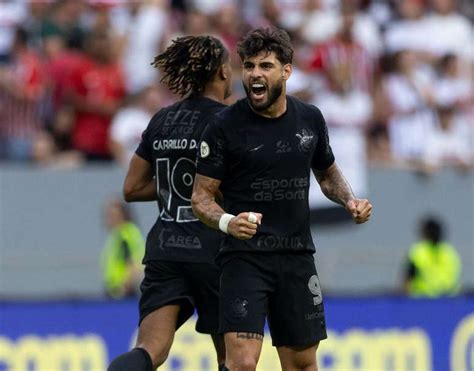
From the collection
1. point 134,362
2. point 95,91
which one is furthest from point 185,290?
point 95,91

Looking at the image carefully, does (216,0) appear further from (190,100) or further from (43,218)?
(190,100)

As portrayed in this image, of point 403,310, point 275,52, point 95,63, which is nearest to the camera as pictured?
point 275,52

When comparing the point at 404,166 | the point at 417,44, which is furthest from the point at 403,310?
the point at 417,44

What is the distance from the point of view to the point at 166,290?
8.42 metres

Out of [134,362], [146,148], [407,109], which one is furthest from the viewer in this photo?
[407,109]

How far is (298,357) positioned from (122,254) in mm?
6034

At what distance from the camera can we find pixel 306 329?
7906mm

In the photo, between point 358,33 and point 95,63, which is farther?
point 358,33

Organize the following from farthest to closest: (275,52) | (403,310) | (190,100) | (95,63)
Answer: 1. (95,63)
2. (403,310)
3. (190,100)
4. (275,52)

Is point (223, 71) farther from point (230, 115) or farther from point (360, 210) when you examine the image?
point (360, 210)

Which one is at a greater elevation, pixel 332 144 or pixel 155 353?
pixel 332 144

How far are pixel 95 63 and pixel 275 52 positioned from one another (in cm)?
686

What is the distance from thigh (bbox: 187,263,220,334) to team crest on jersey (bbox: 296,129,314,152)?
98cm

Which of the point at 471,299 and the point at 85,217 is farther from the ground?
the point at 85,217
